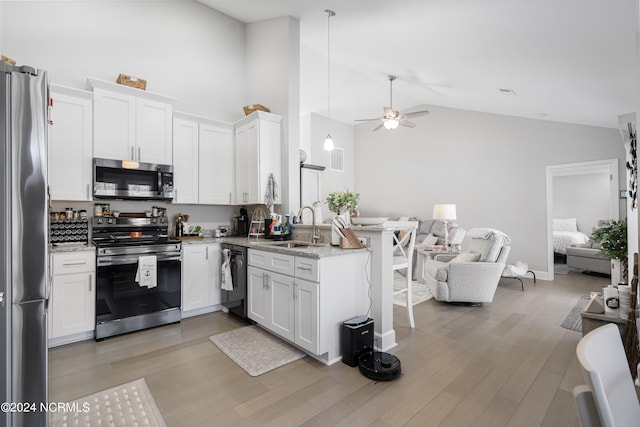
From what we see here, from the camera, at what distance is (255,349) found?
2838 millimetres

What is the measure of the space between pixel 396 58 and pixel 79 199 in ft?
14.6

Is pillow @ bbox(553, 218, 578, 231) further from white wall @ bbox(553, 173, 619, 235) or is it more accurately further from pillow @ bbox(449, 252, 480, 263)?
pillow @ bbox(449, 252, 480, 263)

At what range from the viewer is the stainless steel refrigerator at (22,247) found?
4.31 feet

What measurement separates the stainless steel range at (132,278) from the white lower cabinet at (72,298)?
0.07 meters

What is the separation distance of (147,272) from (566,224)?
958 cm

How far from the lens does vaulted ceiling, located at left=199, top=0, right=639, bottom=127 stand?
2498 millimetres

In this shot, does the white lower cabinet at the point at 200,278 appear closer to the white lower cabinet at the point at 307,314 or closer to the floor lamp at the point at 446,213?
the white lower cabinet at the point at 307,314

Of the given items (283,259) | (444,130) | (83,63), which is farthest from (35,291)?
(444,130)

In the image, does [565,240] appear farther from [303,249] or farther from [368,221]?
[303,249]

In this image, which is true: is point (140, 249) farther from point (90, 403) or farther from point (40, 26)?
point (40, 26)

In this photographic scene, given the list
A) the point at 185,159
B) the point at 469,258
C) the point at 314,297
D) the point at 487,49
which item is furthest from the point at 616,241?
the point at 185,159

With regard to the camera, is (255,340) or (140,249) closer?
(255,340)

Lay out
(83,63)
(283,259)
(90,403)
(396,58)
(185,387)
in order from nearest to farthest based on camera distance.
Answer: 1. (90,403)
2. (185,387)
3. (283,259)
4. (83,63)
5. (396,58)

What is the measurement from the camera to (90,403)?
2.07 m
